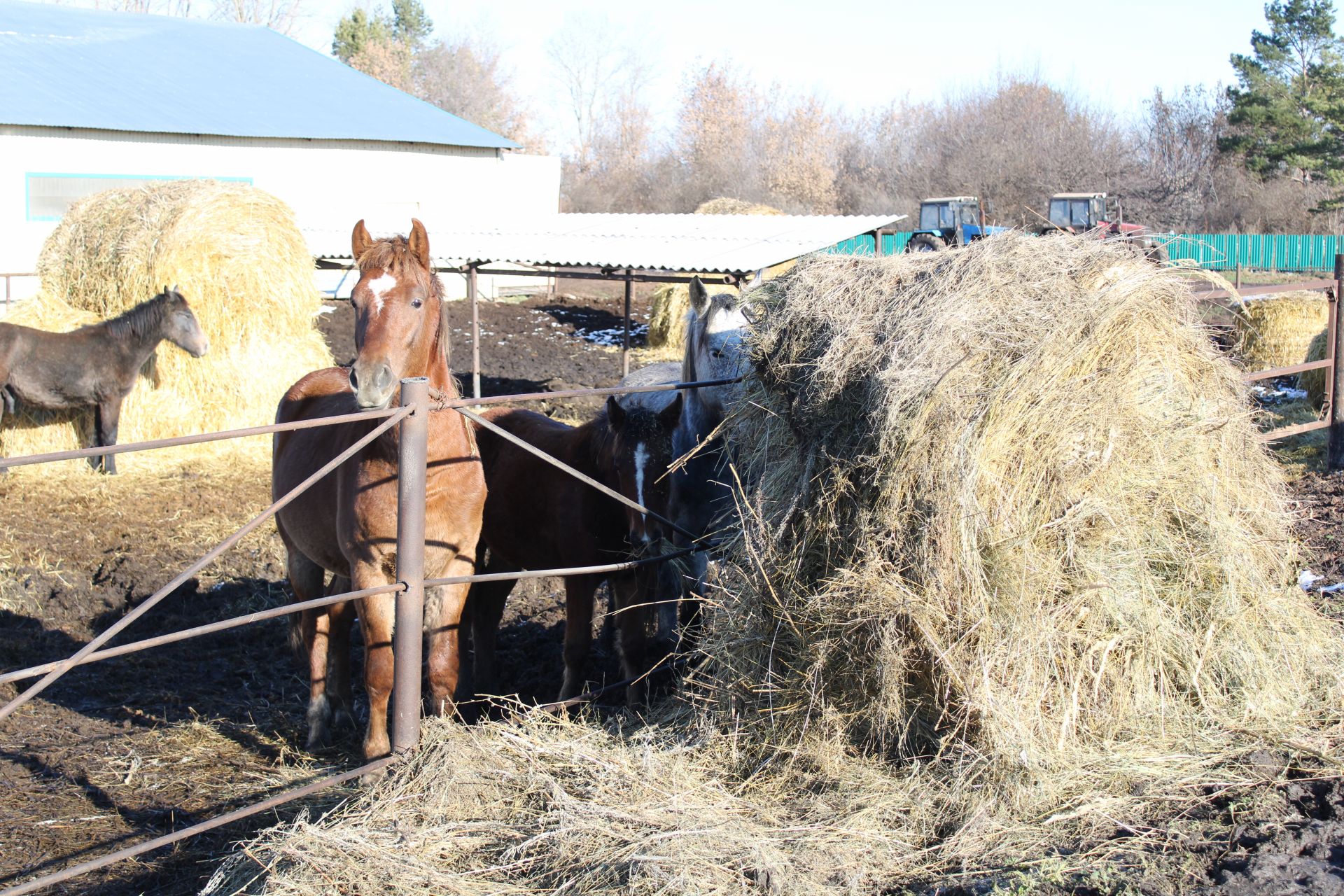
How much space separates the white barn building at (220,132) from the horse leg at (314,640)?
13141 mm

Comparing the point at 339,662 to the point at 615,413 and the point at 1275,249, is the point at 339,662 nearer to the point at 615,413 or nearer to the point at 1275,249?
the point at 615,413

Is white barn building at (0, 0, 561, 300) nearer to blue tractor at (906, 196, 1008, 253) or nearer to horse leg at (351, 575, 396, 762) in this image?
blue tractor at (906, 196, 1008, 253)

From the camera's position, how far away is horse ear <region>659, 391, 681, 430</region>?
4570 mm

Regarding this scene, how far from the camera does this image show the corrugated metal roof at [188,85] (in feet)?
63.4

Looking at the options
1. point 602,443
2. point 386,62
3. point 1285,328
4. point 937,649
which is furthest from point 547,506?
point 386,62

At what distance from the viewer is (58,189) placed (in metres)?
18.3

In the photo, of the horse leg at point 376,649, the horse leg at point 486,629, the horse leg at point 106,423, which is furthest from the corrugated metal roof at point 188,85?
the horse leg at point 376,649

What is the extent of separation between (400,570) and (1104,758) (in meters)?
2.22

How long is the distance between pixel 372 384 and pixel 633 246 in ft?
35.1

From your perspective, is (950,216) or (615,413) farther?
(950,216)

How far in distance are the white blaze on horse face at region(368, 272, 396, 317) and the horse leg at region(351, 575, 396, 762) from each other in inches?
37.9

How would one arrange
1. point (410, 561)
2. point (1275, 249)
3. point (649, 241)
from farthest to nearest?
1. point (1275, 249)
2. point (649, 241)
3. point (410, 561)

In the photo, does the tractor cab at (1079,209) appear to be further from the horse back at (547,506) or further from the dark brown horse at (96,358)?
the horse back at (547,506)

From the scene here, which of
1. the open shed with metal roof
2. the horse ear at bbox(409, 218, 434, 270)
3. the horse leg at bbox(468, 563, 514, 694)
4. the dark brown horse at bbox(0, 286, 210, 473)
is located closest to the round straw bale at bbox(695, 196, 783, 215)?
the open shed with metal roof
